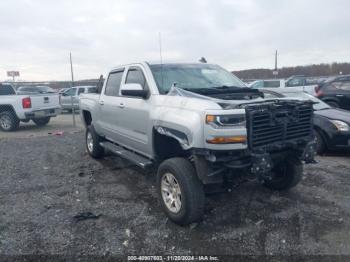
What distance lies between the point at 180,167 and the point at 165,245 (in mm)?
876

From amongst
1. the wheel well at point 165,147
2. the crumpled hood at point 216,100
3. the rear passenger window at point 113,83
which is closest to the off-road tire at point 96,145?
the rear passenger window at point 113,83

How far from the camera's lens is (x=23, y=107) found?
12336mm

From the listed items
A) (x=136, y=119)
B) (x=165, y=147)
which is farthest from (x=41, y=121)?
(x=165, y=147)

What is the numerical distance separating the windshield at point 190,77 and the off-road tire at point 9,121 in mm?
9330

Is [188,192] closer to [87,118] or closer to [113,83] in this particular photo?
[113,83]

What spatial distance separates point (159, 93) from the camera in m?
4.75

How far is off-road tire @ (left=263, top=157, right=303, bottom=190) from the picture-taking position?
4.94 metres

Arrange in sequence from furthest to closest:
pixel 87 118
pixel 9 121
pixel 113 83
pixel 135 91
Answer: pixel 9 121 < pixel 87 118 < pixel 113 83 < pixel 135 91

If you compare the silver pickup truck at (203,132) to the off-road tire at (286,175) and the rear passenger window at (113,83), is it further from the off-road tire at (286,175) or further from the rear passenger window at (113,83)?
the rear passenger window at (113,83)

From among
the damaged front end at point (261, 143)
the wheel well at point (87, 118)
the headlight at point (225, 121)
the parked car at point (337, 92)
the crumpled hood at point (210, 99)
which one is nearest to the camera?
the headlight at point (225, 121)

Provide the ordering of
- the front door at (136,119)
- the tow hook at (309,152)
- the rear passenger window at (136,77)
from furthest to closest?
the rear passenger window at (136,77)
the front door at (136,119)
the tow hook at (309,152)

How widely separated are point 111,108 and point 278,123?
3252 millimetres

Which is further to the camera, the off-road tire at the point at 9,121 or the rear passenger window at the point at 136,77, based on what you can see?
the off-road tire at the point at 9,121

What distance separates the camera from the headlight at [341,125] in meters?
7.15
